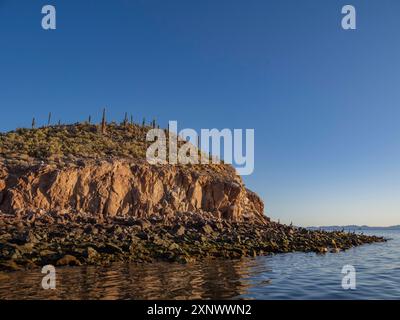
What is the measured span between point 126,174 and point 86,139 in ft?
55.9

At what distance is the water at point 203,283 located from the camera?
14.0 metres

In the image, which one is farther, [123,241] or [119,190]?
[119,190]

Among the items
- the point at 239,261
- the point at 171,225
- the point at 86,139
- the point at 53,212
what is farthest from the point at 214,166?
the point at 239,261

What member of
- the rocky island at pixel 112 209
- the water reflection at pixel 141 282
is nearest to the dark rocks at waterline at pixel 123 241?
the rocky island at pixel 112 209

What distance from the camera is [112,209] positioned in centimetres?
4022

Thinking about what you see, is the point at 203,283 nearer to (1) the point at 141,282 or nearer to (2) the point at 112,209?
(1) the point at 141,282

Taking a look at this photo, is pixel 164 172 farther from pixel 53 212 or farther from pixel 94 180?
pixel 53 212

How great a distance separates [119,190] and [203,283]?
27.1 metres

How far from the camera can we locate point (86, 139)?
188 feet

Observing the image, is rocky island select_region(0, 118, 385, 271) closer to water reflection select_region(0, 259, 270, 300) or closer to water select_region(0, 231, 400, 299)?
water reflection select_region(0, 259, 270, 300)

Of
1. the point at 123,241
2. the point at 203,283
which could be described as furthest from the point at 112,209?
the point at 203,283

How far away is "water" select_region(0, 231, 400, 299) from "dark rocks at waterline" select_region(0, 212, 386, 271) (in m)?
2.22

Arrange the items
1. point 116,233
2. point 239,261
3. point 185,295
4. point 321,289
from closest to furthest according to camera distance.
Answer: point 185,295 → point 321,289 → point 239,261 → point 116,233

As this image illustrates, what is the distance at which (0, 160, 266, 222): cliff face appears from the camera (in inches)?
1446
